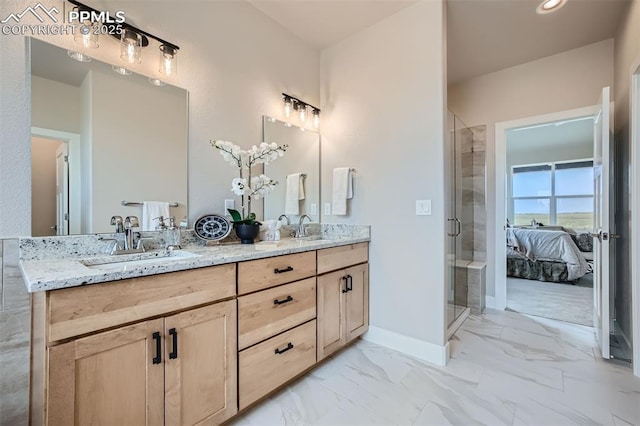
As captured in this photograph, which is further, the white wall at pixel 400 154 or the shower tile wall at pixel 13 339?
the white wall at pixel 400 154

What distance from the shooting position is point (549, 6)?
7.19ft

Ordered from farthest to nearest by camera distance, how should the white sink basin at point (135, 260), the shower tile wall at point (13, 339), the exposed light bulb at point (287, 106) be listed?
1. the exposed light bulb at point (287, 106)
2. the white sink basin at point (135, 260)
3. the shower tile wall at point (13, 339)

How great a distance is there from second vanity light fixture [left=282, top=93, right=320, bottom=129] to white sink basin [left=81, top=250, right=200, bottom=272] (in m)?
1.58

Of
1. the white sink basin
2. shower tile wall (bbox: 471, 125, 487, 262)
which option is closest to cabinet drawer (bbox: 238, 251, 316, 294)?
the white sink basin

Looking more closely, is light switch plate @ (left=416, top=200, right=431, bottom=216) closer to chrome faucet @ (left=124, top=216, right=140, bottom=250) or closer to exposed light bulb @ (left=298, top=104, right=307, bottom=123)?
exposed light bulb @ (left=298, top=104, right=307, bottom=123)

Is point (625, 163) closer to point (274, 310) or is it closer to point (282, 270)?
point (282, 270)

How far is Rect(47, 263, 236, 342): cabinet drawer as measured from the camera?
92cm

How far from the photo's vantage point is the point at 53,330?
901 millimetres

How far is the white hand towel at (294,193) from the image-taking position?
2559 mm

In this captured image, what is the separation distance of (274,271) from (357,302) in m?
1.00

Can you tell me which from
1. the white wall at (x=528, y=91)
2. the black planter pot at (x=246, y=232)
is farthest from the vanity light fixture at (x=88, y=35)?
the white wall at (x=528, y=91)

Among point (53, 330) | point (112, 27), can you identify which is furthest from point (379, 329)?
point (112, 27)

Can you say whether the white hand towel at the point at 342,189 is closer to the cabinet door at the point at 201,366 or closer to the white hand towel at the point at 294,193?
the white hand towel at the point at 294,193

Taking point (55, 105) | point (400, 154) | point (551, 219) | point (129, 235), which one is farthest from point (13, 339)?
point (551, 219)
